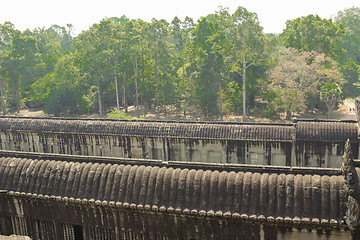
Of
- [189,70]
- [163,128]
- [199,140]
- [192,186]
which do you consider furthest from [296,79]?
[192,186]

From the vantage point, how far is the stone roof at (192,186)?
1004 cm

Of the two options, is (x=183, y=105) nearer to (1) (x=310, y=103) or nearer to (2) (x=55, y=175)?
(1) (x=310, y=103)

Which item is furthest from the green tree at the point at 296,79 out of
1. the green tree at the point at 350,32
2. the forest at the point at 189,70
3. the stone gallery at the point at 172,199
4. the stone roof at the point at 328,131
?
the stone gallery at the point at 172,199

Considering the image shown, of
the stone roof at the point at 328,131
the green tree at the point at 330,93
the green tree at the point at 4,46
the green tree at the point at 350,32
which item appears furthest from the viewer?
the green tree at the point at 350,32

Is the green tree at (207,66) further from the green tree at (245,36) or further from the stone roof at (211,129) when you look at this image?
the stone roof at (211,129)

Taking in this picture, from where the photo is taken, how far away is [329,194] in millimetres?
9992

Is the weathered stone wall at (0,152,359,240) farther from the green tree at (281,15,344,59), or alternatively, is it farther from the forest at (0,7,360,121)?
the green tree at (281,15,344,59)

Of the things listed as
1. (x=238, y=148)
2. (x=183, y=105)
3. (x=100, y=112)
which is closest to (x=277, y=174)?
(x=238, y=148)

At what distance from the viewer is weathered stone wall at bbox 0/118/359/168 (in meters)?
18.0

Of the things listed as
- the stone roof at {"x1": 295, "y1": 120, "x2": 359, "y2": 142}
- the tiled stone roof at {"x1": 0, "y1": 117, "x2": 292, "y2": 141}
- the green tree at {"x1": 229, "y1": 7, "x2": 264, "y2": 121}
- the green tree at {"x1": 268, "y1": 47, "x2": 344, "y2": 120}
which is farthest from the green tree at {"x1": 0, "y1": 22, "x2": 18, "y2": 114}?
the stone roof at {"x1": 295, "y1": 120, "x2": 359, "y2": 142}

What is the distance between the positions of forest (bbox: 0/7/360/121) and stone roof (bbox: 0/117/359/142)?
14.3m

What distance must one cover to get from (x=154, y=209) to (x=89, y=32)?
37.7 meters

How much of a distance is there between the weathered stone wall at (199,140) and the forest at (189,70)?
1434cm

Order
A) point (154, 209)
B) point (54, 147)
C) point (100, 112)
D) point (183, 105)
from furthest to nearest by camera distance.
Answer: point (100, 112) < point (183, 105) < point (54, 147) < point (154, 209)
